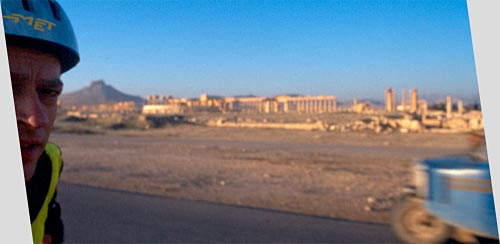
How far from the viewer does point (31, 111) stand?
4.32 feet

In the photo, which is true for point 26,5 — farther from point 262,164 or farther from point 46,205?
point 262,164

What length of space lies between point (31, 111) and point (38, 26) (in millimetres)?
218

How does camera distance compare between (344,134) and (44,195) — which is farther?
(344,134)

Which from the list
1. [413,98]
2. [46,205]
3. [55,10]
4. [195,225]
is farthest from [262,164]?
[55,10]

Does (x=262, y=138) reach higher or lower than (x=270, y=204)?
higher

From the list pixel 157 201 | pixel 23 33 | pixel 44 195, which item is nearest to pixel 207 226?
pixel 157 201

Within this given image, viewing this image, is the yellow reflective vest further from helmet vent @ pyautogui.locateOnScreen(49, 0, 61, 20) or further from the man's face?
helmet vent @ pyautogui.locateOnScreen(49, 0, 61, 20)

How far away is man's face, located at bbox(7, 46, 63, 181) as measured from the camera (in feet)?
4.36

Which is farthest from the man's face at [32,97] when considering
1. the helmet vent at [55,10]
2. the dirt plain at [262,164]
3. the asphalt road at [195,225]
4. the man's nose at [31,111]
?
the asphalt road at [195,225]

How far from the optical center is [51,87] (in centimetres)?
140

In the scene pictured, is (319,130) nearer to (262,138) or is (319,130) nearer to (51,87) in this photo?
(262,138)

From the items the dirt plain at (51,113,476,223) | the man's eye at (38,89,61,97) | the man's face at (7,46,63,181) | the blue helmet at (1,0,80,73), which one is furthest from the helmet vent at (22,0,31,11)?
the dirt plain at (51,113,476,223)

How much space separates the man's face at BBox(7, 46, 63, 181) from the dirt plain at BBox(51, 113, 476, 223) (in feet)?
4.38

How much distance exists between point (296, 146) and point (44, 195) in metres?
12.3
